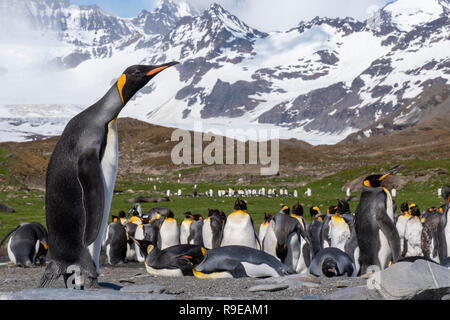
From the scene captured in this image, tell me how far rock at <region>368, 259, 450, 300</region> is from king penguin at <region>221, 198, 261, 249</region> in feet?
19.4

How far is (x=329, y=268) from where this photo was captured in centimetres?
833

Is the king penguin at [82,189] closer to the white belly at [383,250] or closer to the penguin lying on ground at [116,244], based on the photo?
the white belly at [383,250]

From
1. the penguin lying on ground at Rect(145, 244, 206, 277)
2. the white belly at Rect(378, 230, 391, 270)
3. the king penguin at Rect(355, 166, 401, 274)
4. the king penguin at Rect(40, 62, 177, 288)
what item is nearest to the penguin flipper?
the king penguin at Rect(40, 62, 177, 288)

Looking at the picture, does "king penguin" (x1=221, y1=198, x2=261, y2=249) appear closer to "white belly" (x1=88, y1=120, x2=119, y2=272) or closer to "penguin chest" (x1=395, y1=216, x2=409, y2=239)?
"penguin chest" (x1=395, y1=216, x2=409, y2=239)

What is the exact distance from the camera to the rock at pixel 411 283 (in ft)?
16.0

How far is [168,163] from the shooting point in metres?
86.6

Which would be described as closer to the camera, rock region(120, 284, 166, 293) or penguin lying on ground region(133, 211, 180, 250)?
rock region(120, 284, 166, 293)

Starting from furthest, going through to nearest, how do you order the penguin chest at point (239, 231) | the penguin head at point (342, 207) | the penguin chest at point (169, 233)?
the penguin chest at point (169, 233)
the penguin head at point (342, 207)
the penguin chest at point (239, 231)

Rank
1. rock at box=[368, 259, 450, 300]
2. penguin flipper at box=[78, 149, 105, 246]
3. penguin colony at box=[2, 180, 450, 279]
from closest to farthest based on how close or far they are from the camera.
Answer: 1. rock at box=[368, 259, 450, 300]
2. penguin flipper at box=[78, 149, 105, 246]
3. penguin colony at box=[2, 180, 450, 279]

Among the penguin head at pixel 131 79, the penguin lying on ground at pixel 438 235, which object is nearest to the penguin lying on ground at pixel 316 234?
the penguin lying on ground at pixel 438 235

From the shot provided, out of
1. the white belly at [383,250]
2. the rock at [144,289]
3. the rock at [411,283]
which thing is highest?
the white belly at [383,250]

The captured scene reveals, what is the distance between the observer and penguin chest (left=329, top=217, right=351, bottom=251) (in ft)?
36.3

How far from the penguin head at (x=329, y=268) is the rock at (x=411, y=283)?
10.3 ft
